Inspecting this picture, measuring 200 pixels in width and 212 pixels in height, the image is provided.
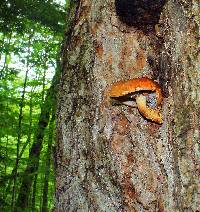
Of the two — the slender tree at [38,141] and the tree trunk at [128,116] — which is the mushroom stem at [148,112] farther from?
the slender tree at [38,141]

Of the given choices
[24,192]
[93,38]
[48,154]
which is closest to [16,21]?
[48,154]

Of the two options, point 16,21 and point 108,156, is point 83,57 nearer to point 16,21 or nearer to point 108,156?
point 108,156

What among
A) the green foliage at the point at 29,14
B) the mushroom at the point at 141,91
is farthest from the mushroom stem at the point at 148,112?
the green foliage at the point at 29,14

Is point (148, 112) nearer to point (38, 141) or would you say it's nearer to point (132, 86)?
point (132, 86)

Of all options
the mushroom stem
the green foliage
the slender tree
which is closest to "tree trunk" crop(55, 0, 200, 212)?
the mushroom stem

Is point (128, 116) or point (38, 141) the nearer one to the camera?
point (128, 116)

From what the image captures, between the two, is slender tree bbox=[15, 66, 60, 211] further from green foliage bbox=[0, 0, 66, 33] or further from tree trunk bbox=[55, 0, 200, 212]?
tree trunk bbox=[55, 0, 200, 212]

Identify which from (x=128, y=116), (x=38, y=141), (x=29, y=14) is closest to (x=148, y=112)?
(x=128, y=116)
